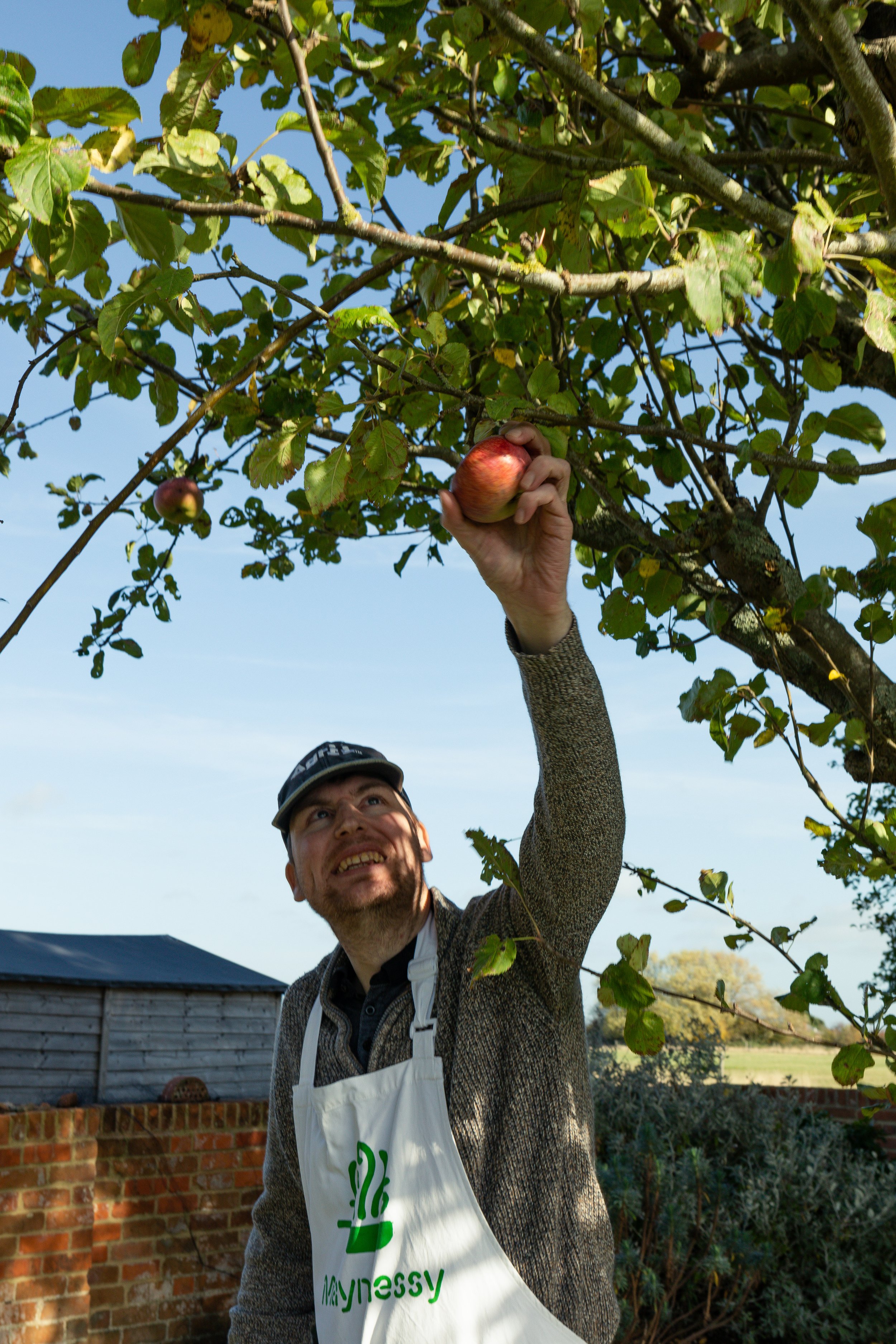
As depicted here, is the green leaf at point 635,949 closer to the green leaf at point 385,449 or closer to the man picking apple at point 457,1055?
the man picking apple at point 457,1055

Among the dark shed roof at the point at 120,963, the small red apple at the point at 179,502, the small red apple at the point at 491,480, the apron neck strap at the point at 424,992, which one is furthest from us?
the dark shed roof at the point at 120,963

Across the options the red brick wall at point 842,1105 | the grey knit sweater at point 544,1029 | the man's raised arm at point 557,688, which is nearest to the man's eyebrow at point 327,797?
the grey knit sweater at point 544,1029

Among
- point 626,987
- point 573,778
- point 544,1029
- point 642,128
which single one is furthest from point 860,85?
point 544,1029

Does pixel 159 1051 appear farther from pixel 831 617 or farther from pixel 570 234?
pixel 570 234

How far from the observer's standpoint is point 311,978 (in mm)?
2312

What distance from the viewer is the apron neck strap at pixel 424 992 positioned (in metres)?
1.83

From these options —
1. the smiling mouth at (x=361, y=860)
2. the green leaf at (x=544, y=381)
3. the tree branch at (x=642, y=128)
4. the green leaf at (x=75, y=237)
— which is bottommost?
the smiling mouth at (x=361, y=860)

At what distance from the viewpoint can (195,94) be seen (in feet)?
4.35

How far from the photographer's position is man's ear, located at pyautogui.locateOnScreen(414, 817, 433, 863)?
7.38 feet

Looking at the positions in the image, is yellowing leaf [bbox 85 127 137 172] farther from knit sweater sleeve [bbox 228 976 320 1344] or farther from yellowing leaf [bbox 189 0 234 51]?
knit sweater sleeve [bbox 228 976 320 1344]

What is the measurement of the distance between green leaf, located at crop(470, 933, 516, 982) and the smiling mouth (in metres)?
0.61

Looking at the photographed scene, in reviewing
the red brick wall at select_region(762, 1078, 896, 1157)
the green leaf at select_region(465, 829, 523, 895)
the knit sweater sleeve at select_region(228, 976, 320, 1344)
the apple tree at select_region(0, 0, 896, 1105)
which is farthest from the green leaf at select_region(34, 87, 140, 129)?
the red brick wall at select_region(762, 1078, 896, 1157)

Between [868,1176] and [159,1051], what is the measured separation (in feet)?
25.4

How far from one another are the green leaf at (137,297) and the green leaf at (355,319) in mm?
191
